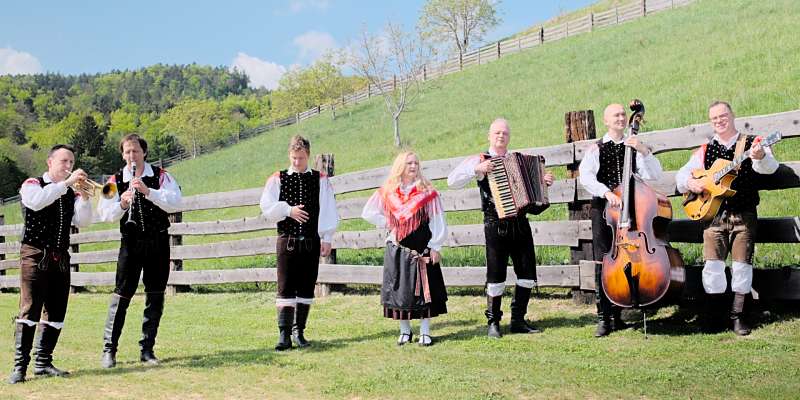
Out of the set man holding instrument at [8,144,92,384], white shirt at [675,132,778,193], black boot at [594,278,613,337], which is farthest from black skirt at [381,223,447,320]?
man holding instrument at [8,144,92,384]

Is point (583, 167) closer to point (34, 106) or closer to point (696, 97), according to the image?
point (696, 97)

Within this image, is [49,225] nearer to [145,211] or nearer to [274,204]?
[145,211]

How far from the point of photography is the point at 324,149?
101 feet

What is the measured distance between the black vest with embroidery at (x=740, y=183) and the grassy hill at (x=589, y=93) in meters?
1.74

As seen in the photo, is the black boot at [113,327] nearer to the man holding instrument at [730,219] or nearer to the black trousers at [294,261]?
the black trousers at [294,261]

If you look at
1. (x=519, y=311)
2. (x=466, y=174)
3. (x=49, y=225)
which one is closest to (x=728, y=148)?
(x=466, y=174)

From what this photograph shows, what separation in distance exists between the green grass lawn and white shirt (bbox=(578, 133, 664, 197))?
3.94 feet

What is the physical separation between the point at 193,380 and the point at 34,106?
11723 cm

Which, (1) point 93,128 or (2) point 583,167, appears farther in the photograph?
(1) point 93,128

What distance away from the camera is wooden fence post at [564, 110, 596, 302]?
23.7ft

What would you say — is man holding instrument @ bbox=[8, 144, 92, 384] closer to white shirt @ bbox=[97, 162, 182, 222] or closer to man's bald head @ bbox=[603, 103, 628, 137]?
white shirt @ bbox=[97, 162, 182, 222]

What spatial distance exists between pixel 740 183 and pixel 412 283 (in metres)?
2.62

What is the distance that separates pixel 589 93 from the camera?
22.6 meters

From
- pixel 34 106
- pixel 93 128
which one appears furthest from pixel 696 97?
pixel 34 106
